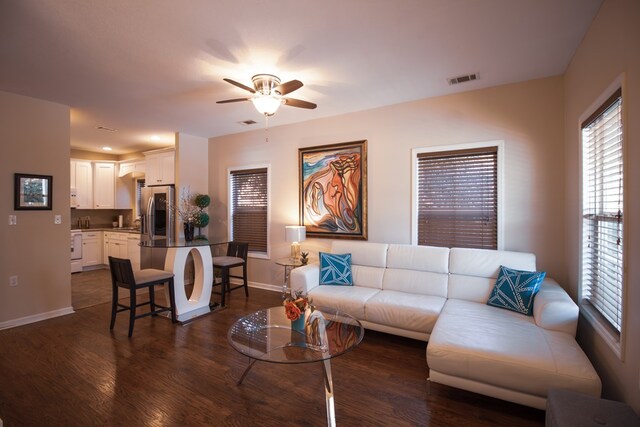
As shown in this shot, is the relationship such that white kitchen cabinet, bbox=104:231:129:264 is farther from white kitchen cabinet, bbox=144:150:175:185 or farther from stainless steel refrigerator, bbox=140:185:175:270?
white kitchen cabinet, bbox=144:150:175:185

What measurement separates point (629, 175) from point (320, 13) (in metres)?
2.16

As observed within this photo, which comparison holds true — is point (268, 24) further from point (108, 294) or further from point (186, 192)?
point (108, 294)

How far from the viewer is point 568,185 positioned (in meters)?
2.95

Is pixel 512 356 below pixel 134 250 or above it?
below

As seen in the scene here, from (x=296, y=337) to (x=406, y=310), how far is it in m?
1.18

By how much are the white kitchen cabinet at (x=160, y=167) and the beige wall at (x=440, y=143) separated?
142 cm

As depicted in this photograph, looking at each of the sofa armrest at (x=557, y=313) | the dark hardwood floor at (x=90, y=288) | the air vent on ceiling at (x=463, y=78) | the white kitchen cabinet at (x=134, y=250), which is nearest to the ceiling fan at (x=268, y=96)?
the air vent on ceiling at (x=463, y=78)

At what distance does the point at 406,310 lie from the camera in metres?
2.91

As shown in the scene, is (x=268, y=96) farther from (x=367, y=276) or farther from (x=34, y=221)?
(x=34, y=221)

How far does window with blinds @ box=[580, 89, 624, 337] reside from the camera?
6.39 feet

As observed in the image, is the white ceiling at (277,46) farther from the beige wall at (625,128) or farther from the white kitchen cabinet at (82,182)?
the white kitchen cabinet at (82,182)

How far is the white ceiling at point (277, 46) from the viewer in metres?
2.07

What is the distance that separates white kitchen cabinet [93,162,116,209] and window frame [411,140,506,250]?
6814 mm

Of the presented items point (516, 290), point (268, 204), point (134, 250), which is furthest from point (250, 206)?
point (516, 290)
